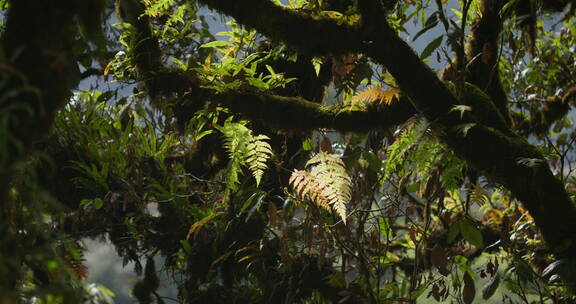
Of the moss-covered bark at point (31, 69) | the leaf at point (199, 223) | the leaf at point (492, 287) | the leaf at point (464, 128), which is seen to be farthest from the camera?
the leaf at point (199, 223)

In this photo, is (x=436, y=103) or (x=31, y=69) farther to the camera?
(x=436, y=103)

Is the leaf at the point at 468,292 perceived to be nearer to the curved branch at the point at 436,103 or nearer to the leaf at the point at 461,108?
the curved branch at the point at 436,103

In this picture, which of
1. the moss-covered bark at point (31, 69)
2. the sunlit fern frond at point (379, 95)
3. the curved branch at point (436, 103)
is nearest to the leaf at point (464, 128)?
the curved branch at point (436, 103)

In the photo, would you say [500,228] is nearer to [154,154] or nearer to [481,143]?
[481,143]

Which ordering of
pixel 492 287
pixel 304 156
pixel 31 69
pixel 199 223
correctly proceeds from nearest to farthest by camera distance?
pixel 31 69 < pixel 492 287 < pixel 199 223 < pixel 304 156

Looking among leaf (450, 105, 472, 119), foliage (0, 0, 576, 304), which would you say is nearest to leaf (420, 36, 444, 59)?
foliage (0, 0, 576, 304)

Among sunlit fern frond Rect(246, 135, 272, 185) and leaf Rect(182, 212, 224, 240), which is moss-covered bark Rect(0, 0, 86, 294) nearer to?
sunlit fern frond Rect(246, 135, 272, 185)

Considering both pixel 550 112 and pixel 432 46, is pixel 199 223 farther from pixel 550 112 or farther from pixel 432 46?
pixel 550 112

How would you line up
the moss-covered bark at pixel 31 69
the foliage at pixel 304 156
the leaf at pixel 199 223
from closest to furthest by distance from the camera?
the moss-covered bark at pixel 31 69, the foliage at pixel 304 156, the leaf at pixel 199 223

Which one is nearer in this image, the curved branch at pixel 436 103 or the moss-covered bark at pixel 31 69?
the moss-covered bark at pixel 31 69

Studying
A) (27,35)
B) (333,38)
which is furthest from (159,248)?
(27,35)

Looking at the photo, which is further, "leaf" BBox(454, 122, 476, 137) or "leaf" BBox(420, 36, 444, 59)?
"leaf" BBox(420, 36, 444, 59)

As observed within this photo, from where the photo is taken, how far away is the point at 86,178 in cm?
201

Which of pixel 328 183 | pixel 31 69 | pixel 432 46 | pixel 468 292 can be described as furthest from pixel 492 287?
pixel 31 69
